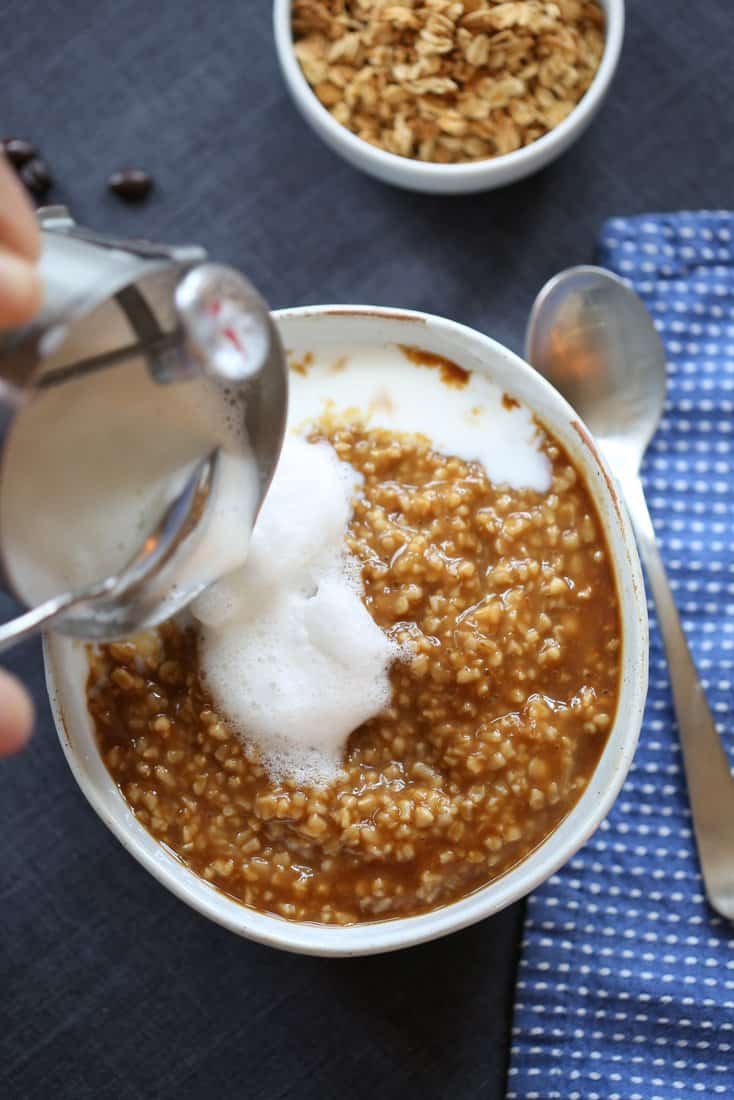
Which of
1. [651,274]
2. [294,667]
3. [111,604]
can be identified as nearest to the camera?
[111,604]

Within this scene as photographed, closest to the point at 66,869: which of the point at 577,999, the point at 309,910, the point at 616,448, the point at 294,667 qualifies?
the point at 309,910

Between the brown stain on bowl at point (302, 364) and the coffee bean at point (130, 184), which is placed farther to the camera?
the coffee bean at point (130, 184)

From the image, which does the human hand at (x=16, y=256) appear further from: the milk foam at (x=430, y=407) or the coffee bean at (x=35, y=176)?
the coffee bean at (x=35, y=176)

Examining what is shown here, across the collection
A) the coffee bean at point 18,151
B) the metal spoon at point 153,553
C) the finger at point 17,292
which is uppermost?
the finger at point 17,292

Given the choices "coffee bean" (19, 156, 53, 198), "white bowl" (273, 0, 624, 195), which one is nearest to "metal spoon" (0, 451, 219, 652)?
"white bowl" (273, 0, 624, 195)

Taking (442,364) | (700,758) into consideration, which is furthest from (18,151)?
(700,758)

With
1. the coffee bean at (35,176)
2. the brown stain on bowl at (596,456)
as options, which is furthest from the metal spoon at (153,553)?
the coffee bean at (35,176)

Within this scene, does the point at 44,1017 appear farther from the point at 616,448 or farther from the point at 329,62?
the point at 329,62
